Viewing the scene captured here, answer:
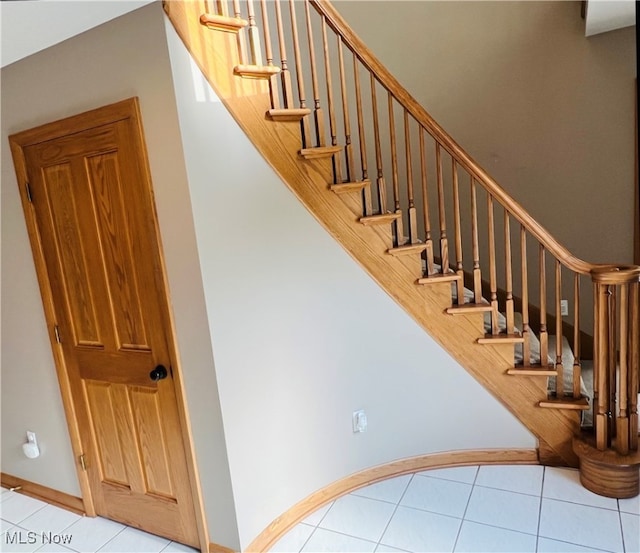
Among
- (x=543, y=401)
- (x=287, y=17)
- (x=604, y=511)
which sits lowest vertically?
(x=604, y=511)

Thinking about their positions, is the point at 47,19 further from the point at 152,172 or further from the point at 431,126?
the point at 431,126

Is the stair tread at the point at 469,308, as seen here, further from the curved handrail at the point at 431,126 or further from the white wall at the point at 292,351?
the curved handrail at the point at 431,126

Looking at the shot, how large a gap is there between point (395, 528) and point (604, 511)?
37.6 inches

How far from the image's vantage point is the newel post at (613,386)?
204 centimetres

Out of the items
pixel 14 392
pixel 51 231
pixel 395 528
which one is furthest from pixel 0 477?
pixel 395 528

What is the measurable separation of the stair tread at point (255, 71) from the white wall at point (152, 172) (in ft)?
1.07

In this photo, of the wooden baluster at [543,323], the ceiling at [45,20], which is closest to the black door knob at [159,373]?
the ceiling at [45,20]

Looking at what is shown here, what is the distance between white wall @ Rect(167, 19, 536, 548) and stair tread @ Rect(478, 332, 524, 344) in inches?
8.9

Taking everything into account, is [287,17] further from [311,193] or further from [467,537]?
[467,537]

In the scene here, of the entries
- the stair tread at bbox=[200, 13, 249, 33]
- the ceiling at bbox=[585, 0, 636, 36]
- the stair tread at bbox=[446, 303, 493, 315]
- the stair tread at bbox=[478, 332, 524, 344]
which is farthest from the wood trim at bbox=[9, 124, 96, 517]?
the ceiling at bbox=[585, 0, 636, 36]

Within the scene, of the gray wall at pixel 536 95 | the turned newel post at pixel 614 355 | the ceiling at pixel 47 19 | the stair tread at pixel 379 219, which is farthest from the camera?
the gray wall at pixel 536 95

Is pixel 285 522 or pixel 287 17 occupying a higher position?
pixel 287 17

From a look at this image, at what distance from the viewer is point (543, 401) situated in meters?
2.30

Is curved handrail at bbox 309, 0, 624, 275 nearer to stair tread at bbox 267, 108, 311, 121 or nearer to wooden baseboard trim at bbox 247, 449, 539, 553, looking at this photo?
stair tread at bbox 267, 108, 311, 121
